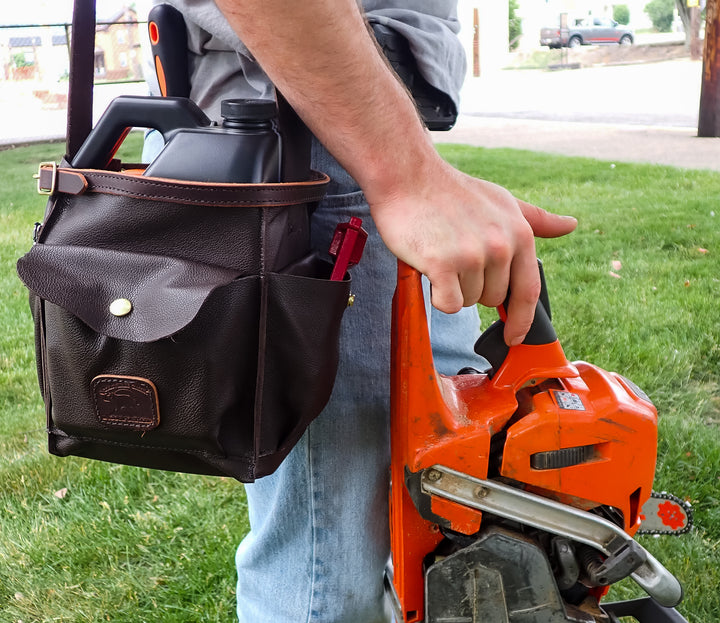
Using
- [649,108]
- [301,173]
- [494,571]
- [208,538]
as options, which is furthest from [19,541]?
[649,108]

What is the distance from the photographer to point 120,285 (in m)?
1.01

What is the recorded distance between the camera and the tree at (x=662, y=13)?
44.8 m

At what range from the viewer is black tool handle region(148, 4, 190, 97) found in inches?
48.1

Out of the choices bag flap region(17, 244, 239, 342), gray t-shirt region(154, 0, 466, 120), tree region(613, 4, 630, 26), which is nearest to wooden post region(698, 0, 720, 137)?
gray t-shirt region(154, 0, 466, 120)

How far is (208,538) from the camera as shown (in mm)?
2506

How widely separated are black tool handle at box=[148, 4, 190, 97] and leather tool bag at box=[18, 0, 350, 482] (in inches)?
11.9

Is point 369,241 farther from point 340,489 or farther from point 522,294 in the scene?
point 340,489

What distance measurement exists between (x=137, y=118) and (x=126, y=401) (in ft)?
1.27

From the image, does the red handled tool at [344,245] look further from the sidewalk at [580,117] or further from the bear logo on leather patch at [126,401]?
the sidewalk at [580,117]

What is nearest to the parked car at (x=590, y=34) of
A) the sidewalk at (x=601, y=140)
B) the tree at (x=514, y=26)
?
the tree at (x=514, y=26)

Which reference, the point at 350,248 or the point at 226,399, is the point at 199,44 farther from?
the point at 226,399

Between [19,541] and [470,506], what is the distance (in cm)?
185

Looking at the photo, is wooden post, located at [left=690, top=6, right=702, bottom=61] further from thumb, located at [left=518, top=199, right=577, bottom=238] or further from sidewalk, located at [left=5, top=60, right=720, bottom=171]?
thumb, located at [left=518, top=199, right=577, bottom=238]

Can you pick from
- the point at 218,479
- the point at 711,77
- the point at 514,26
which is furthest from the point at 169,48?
the point at 514,26
